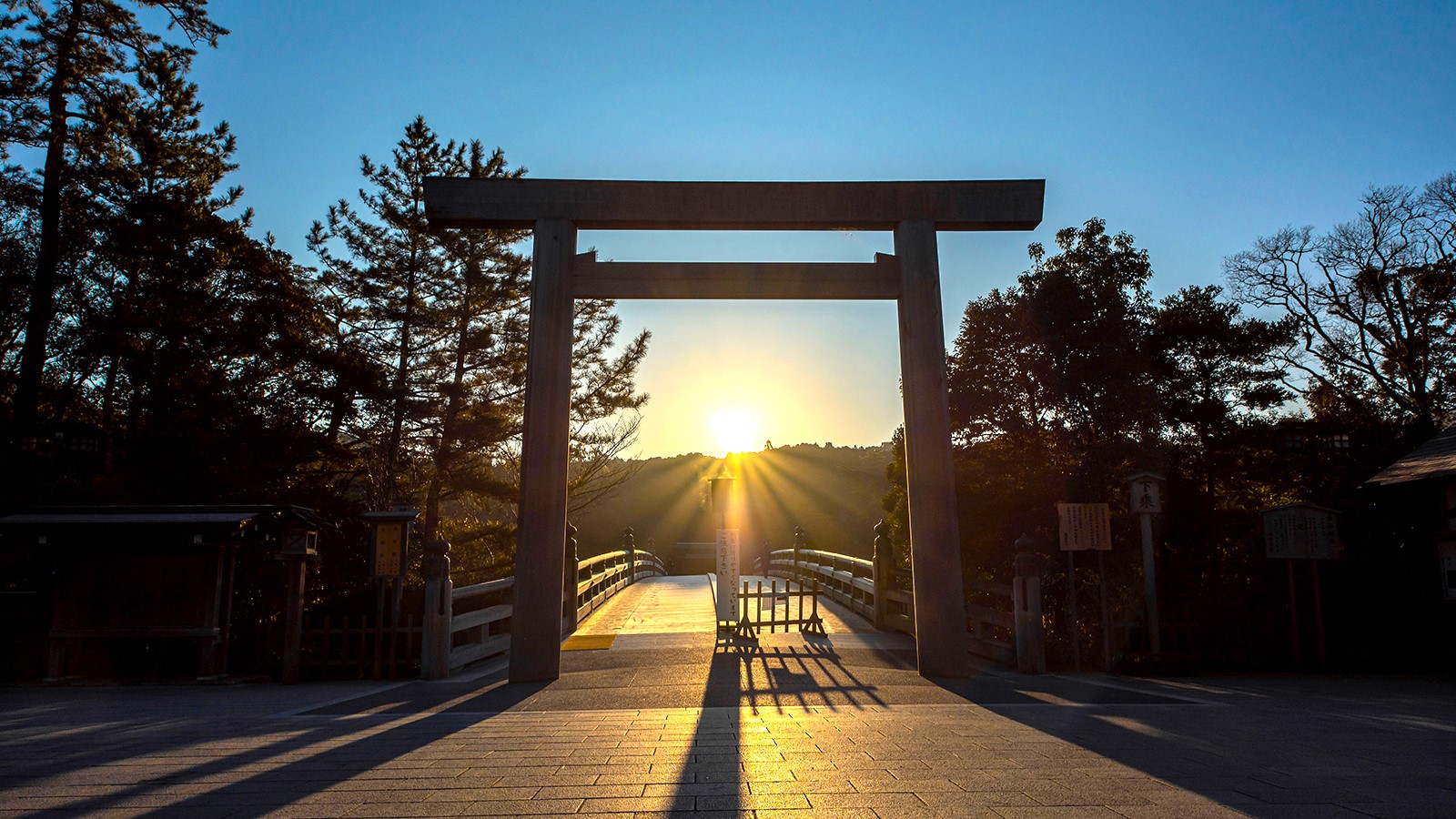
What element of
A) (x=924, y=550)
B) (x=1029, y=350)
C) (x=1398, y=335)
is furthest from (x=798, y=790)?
(x=1398, y=335)

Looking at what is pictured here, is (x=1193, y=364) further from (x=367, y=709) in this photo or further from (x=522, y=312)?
(x=367, y=709)

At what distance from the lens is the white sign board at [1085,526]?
30.5 ft

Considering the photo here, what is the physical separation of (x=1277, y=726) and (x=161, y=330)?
613 inches

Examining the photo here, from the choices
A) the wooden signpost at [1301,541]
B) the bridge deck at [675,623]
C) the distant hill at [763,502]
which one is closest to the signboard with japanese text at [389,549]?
the bridge deck at [675,623]

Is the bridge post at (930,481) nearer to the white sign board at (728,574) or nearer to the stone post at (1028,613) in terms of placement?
the stone post at (1028,613)

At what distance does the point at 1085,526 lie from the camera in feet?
30.6

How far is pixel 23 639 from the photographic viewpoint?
29.6 feet

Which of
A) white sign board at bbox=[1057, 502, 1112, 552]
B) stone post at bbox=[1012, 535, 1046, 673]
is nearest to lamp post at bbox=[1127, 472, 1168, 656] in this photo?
white sign board at bbox=[1057, 502, 1112, 552]

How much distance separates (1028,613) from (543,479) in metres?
5.31

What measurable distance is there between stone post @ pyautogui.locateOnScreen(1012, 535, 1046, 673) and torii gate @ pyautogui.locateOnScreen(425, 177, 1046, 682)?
2.88 ft

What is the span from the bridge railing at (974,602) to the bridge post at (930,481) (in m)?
0.89

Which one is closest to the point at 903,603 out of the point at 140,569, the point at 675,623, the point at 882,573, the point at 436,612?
the point at 882,573

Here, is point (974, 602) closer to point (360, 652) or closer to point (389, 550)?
point (389, 550)

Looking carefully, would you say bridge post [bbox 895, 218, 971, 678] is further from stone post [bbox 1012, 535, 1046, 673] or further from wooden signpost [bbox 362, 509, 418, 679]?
wooden signpost [bbox 362, 509, 418, 679]
